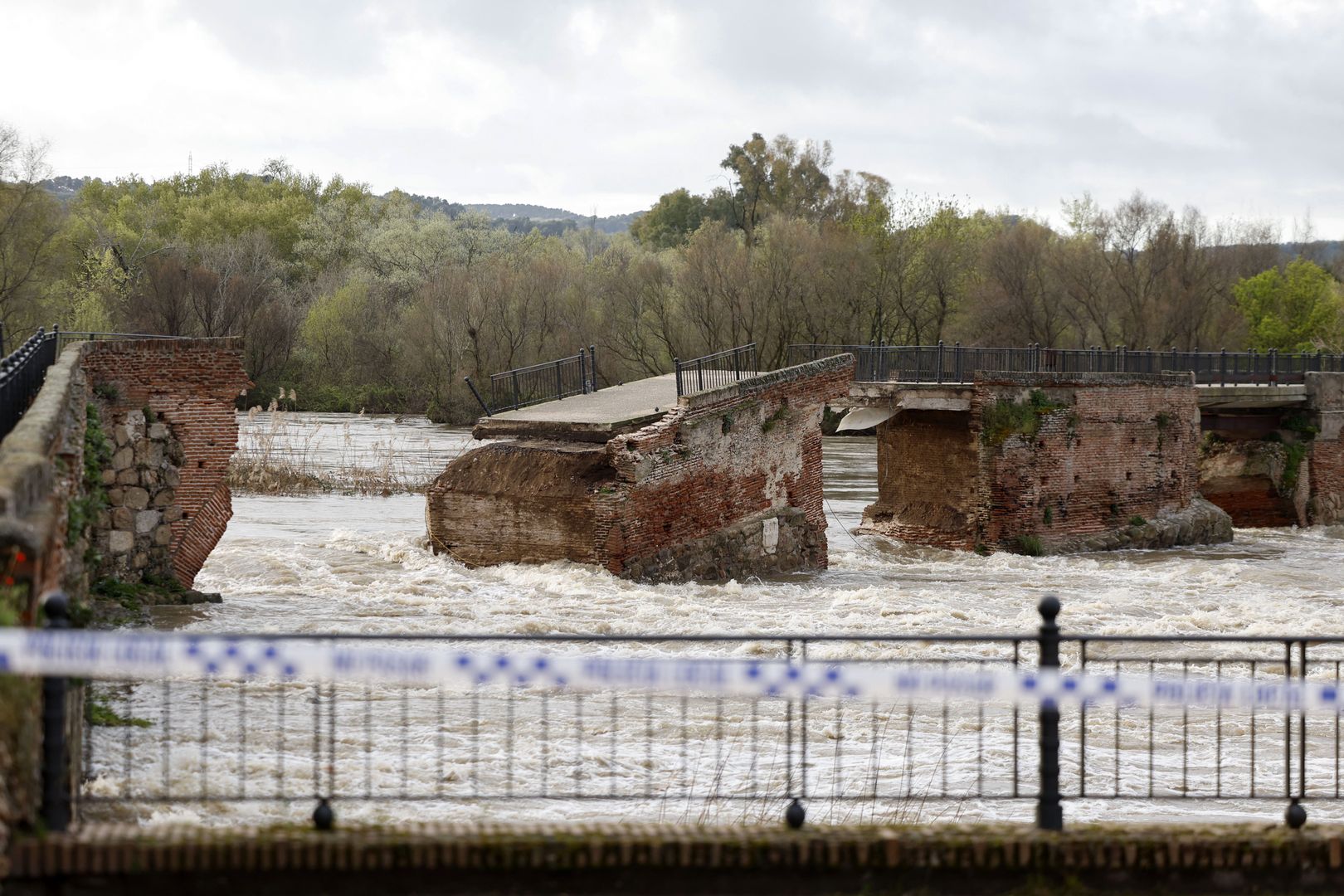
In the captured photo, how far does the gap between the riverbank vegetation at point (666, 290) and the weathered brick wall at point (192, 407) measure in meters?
33.2

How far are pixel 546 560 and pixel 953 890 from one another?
532 inches

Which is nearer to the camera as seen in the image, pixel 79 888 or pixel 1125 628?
pixel 79 888

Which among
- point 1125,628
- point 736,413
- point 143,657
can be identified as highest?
point 736,413

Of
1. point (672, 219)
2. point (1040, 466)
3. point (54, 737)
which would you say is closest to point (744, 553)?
point (1040, 466)

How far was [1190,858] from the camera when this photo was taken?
6539 millimetres

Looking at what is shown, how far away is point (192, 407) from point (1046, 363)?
1751 centimetres

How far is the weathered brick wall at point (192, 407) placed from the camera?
53.0ft

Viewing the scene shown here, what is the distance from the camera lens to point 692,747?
11383mm

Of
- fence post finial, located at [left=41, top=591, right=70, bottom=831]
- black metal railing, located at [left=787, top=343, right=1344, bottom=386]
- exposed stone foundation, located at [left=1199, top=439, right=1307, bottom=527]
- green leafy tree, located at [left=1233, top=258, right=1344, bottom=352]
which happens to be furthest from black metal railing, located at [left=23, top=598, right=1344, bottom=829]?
green leafy tree, located at [left=1233, top=258, right=1344, bottom=352]

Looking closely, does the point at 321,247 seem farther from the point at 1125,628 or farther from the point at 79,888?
the point at 79,888

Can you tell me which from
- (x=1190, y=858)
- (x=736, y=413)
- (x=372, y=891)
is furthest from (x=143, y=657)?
(x=736, y=413)

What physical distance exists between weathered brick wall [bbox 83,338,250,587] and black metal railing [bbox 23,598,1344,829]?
4275mm

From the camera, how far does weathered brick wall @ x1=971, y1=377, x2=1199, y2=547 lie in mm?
25469

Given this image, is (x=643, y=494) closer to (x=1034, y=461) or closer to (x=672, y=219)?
(x=1034, y=461)
